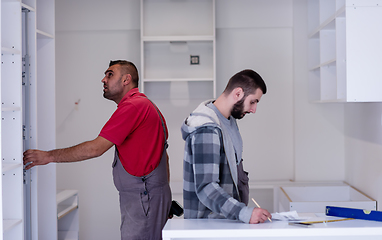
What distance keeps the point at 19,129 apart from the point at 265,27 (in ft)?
8.27

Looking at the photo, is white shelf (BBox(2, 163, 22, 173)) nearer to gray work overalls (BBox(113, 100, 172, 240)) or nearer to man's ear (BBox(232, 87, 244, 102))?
gray work overalls (BBox(113, 100, 172, 240))

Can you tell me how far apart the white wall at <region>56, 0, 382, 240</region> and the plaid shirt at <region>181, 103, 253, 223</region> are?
6.41 feet

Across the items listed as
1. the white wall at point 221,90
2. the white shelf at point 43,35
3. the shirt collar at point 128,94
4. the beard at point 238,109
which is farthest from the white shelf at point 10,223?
the white wall at point 221,90

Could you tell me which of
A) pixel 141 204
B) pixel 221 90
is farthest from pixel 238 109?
pixel 221 90

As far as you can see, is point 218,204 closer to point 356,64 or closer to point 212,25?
point 356,64

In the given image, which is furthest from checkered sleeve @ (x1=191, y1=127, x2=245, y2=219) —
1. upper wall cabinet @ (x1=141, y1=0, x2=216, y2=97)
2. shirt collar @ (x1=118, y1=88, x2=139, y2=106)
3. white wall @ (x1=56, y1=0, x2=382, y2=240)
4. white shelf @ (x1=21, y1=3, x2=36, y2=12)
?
white wall @ (x1=56, y1=0, x2=382, y2=240)

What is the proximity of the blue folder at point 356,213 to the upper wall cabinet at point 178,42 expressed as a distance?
2.03 m

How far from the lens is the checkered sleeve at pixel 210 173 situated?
61.9 inches

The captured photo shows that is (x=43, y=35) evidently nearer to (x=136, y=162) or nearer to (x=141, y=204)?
(x=136, y=162)

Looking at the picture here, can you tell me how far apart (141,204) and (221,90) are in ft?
5.97

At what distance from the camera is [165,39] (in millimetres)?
3523

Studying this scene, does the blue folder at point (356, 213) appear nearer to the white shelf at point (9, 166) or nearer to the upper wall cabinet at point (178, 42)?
the white shelf at point (9, 166)

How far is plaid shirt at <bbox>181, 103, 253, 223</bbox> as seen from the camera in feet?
5.18

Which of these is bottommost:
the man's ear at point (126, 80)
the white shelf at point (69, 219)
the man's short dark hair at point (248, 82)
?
the white shelf at point (69, 219)
